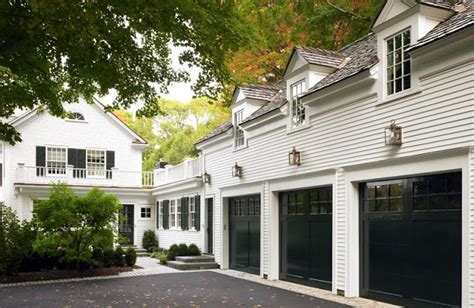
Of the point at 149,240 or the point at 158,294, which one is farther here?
the point at 149,240

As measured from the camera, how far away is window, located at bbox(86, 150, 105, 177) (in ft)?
93.0

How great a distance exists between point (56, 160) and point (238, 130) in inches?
542

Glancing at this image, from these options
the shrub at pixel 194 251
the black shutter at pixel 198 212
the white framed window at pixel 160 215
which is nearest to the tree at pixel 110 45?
the shrub at pixel 194 251

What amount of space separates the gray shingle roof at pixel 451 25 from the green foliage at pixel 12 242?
12.9m

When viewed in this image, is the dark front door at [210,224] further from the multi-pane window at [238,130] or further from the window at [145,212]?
the window at [145,212]

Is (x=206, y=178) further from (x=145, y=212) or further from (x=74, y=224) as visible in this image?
(x=145, y=212)

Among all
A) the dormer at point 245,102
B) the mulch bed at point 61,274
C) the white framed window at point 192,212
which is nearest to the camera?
the mulch bed at point 61,274

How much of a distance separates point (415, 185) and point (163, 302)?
5917 mm

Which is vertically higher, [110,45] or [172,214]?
[110,45]

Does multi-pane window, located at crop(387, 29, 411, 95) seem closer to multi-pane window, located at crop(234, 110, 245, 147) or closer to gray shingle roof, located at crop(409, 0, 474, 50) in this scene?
gray shingle roof, located at crop(409, 0, 474, 50)

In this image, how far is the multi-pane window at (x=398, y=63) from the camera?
1009 centimetres

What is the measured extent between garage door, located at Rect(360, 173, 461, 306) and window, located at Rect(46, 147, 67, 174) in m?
20.0

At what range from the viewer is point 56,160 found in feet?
91.0

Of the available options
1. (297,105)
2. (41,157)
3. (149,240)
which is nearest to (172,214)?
(149,240)
